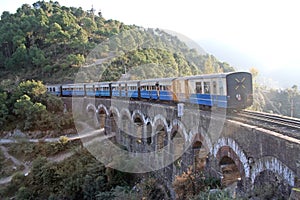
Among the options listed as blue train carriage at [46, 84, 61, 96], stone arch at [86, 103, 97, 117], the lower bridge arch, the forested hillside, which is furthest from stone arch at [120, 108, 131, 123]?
the forested hillside

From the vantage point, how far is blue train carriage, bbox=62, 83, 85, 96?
28156 mm

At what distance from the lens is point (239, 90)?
1157cm

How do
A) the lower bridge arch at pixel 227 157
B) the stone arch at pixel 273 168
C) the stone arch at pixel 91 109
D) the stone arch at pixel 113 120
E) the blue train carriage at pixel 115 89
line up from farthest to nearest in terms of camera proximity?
1. the stone arch at pixel 91 109
2. the blue train carriage at pixel 115 89
3. the stone arch at pixel 113 120
4. the lower bridge arch at pixel 227 157
5. the stone arch at pixel 273 168

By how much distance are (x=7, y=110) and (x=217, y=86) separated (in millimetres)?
22593

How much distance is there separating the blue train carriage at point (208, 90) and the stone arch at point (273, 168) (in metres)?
4.87

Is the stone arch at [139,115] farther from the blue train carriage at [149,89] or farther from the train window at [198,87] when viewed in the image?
the train window at [198,87]

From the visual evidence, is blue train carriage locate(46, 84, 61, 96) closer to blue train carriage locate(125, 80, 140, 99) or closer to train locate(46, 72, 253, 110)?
train locate(46, 72, 253, 110)

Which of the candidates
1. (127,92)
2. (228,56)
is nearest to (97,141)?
(127,92)

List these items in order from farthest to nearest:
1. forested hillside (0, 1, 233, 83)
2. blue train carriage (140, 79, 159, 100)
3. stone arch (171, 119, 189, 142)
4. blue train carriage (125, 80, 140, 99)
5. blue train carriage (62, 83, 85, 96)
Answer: forested hillside (0, 1, 233, 83), blue train carriage (62, 83, 85, 96), blue train carriage (125, 80, 140, 99), blue train carriage (140, 79, 159, 100), stone arch (171, 119, 189, 142)

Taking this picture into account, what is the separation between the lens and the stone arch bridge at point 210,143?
19.5 ft

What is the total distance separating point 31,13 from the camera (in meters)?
53.5

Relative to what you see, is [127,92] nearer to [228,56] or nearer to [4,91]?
[4,91]

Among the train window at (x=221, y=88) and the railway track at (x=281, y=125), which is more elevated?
the train window at (x=221, y=88)

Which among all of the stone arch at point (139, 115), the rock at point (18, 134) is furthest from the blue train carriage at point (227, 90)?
the rock at point (18, 134)
